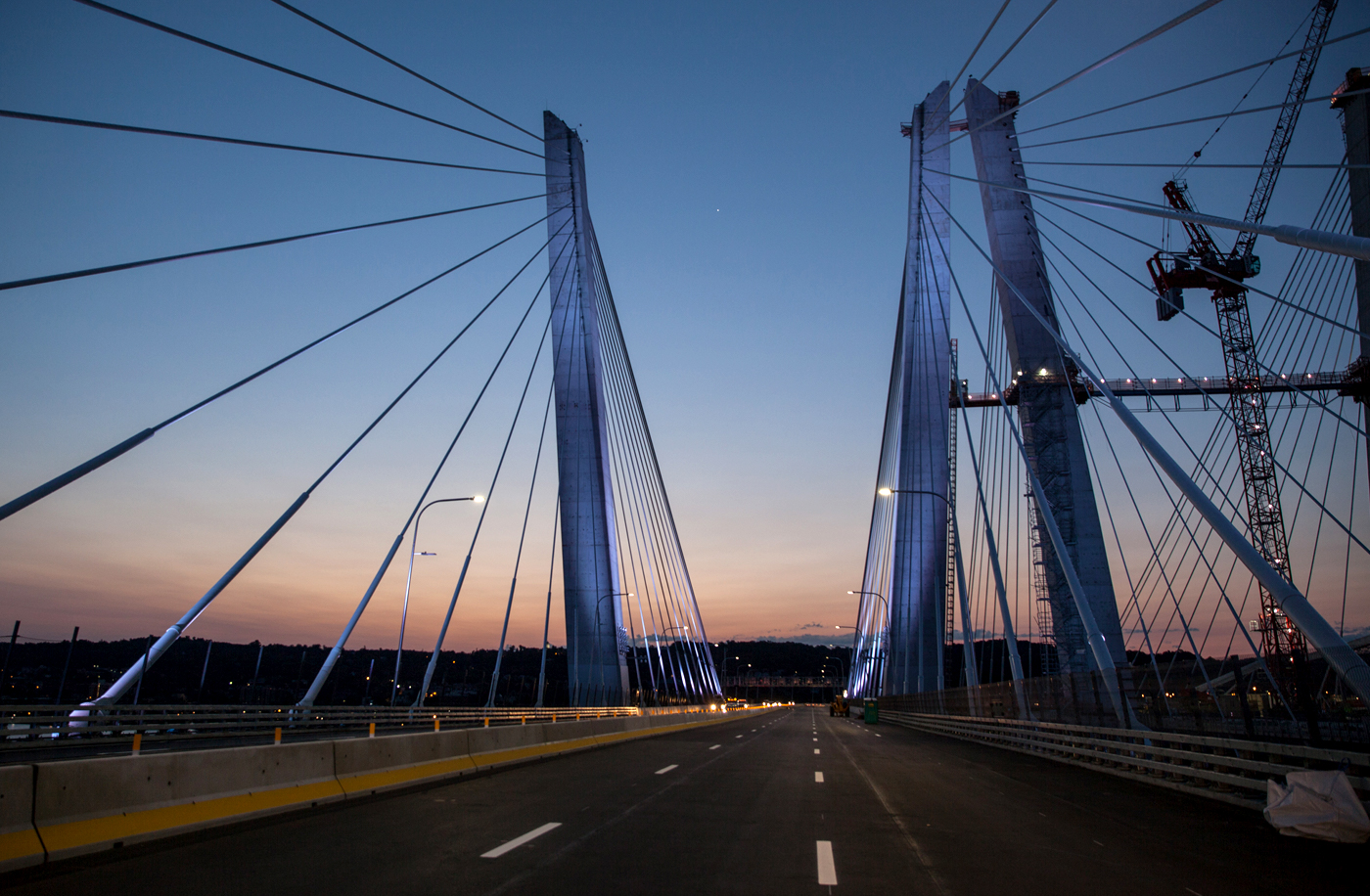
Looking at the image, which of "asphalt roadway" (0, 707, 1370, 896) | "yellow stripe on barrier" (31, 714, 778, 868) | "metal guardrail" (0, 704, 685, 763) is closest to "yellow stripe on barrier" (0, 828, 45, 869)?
"yellow stripe on barrier" (31, 714, 778, 868)

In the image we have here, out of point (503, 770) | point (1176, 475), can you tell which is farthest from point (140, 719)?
point (1176, 475)

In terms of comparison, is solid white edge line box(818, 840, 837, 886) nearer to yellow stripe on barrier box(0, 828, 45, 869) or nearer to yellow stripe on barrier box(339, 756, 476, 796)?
yellow stripe on barrier box(0, 828, 45, 869)

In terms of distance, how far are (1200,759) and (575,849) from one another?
10.7 meters

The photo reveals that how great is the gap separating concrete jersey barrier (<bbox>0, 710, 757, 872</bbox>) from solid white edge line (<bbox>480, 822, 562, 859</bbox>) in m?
3.22

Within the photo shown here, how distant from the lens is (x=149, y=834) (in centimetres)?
873

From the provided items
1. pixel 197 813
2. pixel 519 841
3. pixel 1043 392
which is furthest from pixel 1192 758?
pixel 1043 392

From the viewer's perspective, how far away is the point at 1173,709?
17.1m

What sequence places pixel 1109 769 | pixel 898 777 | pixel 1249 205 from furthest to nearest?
pixel 1249 205, pixel 1109 769, pixel 898 777

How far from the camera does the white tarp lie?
31.3 ft

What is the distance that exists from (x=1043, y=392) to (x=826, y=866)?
3237 centimetres

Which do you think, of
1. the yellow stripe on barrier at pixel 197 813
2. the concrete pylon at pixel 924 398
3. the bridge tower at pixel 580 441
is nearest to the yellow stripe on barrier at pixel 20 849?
the yellow stripe on barrier at pixel 197 813

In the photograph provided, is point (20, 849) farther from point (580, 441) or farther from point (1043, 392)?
point (1043, 392)

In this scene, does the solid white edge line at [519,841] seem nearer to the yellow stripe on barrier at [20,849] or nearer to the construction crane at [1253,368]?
the yellow stripe on barrier at [20,849]

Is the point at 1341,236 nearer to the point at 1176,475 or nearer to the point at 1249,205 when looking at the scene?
the point at 1176,475
